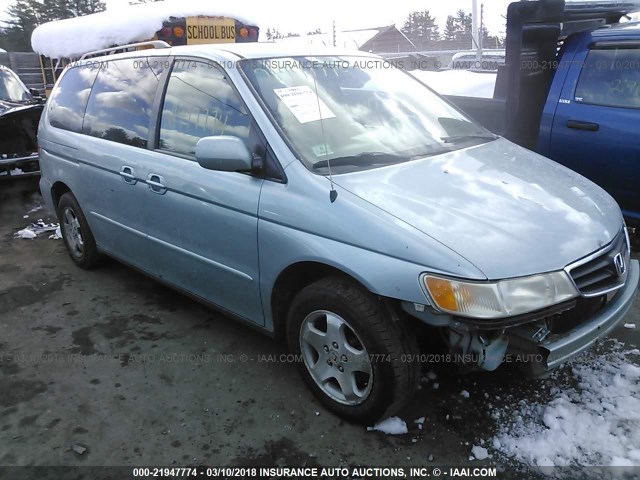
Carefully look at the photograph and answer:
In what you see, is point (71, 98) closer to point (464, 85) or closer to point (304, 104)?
point (304, 104)

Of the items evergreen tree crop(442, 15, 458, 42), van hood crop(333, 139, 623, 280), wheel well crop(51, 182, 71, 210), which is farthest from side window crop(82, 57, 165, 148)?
evergreen tree crop(442, 15, 458, 42)

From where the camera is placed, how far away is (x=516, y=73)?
466cm

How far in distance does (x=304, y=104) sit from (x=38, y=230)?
173 inches

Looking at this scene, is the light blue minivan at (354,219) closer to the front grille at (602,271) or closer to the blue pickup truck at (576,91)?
the front grille at (602,271)

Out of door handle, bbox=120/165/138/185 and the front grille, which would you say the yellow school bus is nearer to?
door handle, bbox=120/165/138/185

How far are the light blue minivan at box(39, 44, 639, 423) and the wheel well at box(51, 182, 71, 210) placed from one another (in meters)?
1.08

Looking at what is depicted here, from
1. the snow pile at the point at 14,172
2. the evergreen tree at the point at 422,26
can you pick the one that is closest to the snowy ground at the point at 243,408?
the snow pile at the point at 14,172

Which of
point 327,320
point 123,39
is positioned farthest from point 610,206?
point 123,39

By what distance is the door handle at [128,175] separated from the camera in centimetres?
347

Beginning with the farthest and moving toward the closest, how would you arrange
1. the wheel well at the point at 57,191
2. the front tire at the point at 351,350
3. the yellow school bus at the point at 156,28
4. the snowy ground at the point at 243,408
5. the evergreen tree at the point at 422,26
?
1. the evergreen tree at the point at 422,26
2. the yellow school bus at the point at 156,28
3. the wheel well at the point at 57,191
4. the snowy ground at the point at 243,408
5. the front tire at the point at 351,350

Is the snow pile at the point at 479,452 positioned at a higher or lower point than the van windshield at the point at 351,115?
lower

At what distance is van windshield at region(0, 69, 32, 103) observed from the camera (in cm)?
776

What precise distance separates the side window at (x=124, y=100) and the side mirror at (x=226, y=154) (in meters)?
1.02

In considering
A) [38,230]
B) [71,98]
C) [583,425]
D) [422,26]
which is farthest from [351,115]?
[422,26]
